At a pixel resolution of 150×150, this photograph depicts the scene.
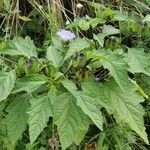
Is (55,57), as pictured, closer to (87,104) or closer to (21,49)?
(21,49)

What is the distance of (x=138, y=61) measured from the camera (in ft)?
5.14

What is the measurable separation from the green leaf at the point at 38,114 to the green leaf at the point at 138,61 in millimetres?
363

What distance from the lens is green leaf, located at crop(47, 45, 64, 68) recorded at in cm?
142

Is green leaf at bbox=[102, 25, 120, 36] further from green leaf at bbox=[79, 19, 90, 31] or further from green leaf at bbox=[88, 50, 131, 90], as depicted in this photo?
green leaf at bbox=[88, 50, 131, 90]

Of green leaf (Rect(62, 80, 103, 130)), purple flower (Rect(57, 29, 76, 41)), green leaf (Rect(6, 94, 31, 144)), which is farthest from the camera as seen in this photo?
purple flower (Rect(57, 29, 76, 41))

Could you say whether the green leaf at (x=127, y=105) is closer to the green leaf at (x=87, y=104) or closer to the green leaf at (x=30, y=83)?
the green leaf at (x=87, y=104)

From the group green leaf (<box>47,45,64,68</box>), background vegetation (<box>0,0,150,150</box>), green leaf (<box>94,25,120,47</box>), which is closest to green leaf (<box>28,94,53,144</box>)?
background vegetation (<box>0,0,150,150</box>)

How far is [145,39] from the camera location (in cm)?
200

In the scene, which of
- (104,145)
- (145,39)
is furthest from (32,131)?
(145,39)

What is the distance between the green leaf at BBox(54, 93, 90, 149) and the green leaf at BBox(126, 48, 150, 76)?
298 millimetres

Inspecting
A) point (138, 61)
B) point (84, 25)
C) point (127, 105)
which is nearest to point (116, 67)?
point (127, 105)

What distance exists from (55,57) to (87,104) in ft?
0.76

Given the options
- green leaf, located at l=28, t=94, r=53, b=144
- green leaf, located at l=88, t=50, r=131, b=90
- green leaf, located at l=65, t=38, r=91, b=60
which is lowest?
green leaf, located at l=28, t=94, r=53, b=144

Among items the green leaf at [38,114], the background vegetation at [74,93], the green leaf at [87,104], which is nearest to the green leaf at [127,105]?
the background vegetation at [74,93]
